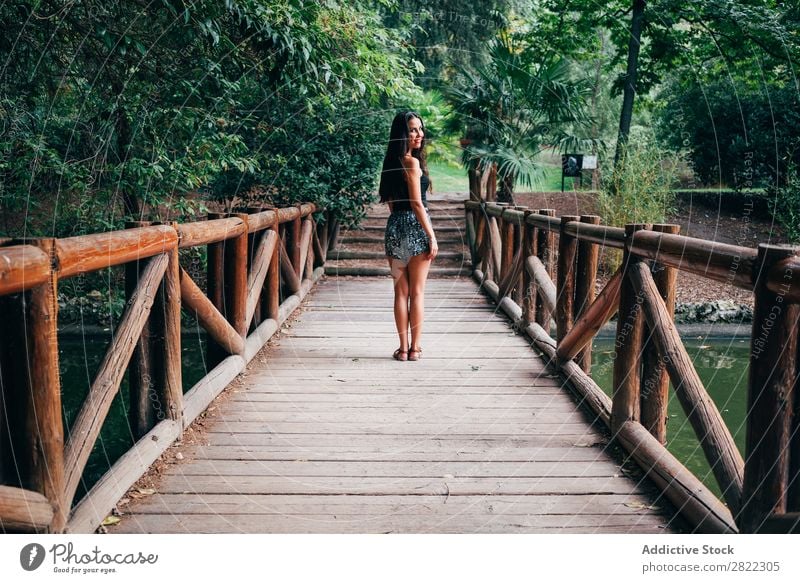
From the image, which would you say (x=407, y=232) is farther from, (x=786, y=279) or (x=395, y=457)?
(x=786, y=279)

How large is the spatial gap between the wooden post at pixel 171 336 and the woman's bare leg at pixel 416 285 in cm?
184

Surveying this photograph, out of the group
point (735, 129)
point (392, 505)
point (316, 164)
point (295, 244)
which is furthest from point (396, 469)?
point (735, 129)

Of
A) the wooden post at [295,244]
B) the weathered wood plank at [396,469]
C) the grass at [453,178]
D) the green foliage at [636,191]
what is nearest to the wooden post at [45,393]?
the weathered wood plank at [396,469]

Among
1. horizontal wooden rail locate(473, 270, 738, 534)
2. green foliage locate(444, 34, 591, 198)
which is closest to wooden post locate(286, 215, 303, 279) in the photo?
green foliage locate(444, 34, 591, 198)

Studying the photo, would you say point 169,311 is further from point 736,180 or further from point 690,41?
point 736,180

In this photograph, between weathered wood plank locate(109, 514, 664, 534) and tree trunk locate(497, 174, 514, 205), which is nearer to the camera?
weathered wood plank locate(109, 514, 664, 534)

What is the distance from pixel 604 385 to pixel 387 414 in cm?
324

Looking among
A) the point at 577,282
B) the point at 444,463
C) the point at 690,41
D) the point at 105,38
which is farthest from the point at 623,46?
the point at 444,463

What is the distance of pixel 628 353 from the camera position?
3.14 meters

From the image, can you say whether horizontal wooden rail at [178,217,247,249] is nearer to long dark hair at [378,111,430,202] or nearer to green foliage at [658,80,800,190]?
long dark hair at [378,111,430,202]

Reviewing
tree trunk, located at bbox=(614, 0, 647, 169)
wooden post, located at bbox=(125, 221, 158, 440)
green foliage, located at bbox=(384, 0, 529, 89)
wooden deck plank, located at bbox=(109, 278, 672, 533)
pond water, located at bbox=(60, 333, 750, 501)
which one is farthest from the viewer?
green foliage, located at bbox=(384, 0, 529, 89)

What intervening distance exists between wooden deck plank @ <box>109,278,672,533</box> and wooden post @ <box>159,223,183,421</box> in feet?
0.69

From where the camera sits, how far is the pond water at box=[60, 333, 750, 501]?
4875 mm

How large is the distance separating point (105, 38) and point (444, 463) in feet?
9.88
